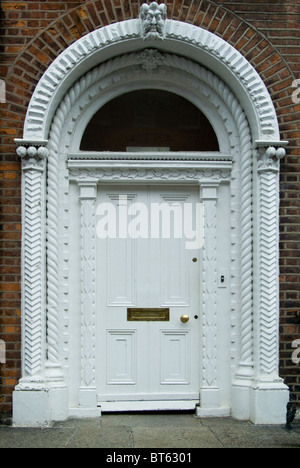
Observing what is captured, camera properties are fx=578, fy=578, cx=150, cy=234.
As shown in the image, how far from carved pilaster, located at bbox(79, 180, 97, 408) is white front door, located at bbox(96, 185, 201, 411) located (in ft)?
0.35

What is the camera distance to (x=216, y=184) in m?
6.13

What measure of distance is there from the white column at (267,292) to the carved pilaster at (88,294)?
5.44 feet

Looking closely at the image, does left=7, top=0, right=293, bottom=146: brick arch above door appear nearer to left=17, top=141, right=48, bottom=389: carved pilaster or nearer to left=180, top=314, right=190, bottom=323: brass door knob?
left=17, top=141, right=48, bottom=389: carved pilaster

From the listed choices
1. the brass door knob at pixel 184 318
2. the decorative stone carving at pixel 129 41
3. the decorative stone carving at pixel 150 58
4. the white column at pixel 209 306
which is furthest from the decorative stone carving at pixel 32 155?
the brass door knob at pixel 184 318

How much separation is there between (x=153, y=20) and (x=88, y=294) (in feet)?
9.30

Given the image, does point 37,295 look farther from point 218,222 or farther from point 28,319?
point 218,222

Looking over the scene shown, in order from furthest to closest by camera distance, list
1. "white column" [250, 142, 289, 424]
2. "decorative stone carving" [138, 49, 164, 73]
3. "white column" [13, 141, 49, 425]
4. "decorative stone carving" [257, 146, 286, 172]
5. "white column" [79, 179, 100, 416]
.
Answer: "decorative stone carving" [138, 49, 164, 73], "white column" [79, 179, 100, 416], "decorative stone carving" [257, 146, 286, 172], "white column" [250, 142, 289, 424], "white column" [13, 141, 49, 425]

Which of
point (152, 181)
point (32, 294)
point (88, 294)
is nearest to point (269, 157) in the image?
point (152, 181)

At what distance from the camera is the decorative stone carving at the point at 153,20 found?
5703mm

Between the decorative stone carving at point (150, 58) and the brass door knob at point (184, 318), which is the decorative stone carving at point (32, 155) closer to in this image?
the decorative stone carving at point (150, 58)

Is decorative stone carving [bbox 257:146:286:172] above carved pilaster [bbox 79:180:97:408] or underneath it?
above

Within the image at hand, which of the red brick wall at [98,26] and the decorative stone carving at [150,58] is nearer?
the red brick wall at [98,26]

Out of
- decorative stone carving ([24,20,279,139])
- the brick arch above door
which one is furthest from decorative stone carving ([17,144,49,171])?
the brick arch above door

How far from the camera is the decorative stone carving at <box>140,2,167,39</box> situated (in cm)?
570
